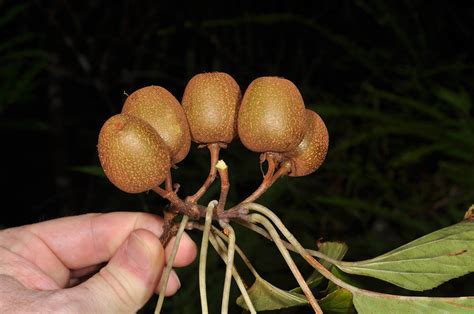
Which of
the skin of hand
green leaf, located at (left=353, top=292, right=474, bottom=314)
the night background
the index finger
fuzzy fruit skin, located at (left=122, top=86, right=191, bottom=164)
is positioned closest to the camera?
green leaf, located at (left=353, top=292, right=474, bottom=314)

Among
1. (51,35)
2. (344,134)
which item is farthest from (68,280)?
(51,35)

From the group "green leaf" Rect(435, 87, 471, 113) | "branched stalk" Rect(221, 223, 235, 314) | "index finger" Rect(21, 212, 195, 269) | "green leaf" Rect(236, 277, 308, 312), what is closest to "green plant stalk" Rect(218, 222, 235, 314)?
"branched stalk" Rect(221, 223, 235, 314)

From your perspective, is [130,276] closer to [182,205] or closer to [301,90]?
[182,205]

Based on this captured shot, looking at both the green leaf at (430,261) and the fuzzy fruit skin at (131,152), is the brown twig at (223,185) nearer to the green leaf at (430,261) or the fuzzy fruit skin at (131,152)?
the fuzzy fruit skin at (131,152)

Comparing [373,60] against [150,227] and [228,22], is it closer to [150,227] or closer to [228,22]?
[228,22]

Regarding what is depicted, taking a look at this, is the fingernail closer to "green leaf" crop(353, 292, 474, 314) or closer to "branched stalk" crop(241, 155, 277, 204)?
"branched stalk" crop(241, 155, 277, 204)

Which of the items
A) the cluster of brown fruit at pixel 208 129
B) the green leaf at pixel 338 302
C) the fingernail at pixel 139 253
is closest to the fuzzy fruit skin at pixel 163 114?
the cluster of brown fruit at pixel 208 129
